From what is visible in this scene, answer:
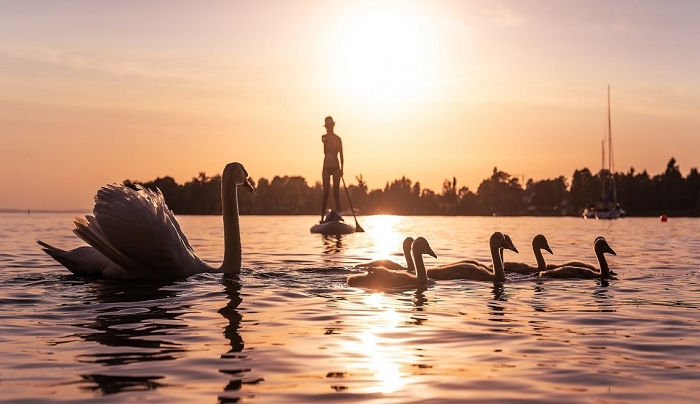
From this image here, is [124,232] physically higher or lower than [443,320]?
higher

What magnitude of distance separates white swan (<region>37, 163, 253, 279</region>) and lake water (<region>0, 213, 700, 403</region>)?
35 cm

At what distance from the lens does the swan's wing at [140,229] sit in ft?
41.4

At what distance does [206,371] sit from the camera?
7.00 meters

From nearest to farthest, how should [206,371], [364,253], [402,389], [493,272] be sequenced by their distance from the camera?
[402,389] → [206,371] → [493,272] → [364,253]

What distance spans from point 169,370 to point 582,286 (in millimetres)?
9417

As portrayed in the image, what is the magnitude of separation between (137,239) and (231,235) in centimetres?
237

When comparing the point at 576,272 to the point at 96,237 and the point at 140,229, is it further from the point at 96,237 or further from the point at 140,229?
the point at 96,237

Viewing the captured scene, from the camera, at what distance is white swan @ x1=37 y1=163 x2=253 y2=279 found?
1267cm

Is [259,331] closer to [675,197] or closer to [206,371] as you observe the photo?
[206,371]

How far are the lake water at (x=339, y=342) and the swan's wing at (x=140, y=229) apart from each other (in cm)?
45

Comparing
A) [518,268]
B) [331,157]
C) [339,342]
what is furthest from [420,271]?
[331,157]

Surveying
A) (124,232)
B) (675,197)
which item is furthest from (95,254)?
(675,197)

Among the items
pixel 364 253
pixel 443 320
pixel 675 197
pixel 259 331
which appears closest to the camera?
pixel 259 331

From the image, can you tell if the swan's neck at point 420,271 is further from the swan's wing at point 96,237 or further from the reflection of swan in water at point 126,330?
the swan's wing at point 96,237
